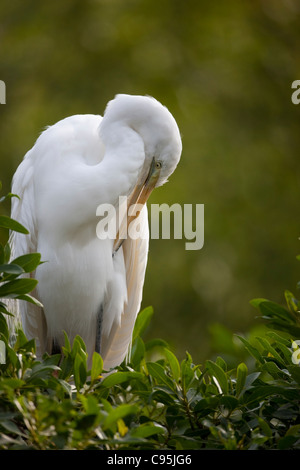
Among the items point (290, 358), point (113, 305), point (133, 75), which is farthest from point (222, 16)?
point (290, 358)

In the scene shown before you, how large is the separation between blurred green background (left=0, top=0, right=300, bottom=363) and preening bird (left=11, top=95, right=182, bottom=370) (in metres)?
2.59

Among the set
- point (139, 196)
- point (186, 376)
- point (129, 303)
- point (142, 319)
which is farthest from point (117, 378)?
point (129, 303)

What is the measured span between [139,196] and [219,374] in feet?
2.89

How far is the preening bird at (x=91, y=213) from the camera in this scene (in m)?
2.05

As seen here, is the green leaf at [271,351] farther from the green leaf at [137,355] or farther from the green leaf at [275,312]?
the green leaf at [137,355]

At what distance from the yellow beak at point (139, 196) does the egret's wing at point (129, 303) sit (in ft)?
0.65

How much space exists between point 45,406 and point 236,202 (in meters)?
4.76

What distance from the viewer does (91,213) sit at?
207 cm

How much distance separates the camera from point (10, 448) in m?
1.10

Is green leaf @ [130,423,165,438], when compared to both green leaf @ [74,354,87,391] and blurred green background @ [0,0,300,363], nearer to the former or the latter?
green leaf @ [74,354,87,391]

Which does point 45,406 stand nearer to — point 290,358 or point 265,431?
point 265,431

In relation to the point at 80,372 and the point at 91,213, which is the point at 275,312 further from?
the point at 91,213

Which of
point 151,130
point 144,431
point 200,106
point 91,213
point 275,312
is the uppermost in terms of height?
point 200,106

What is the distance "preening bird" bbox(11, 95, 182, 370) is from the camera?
2047mm
